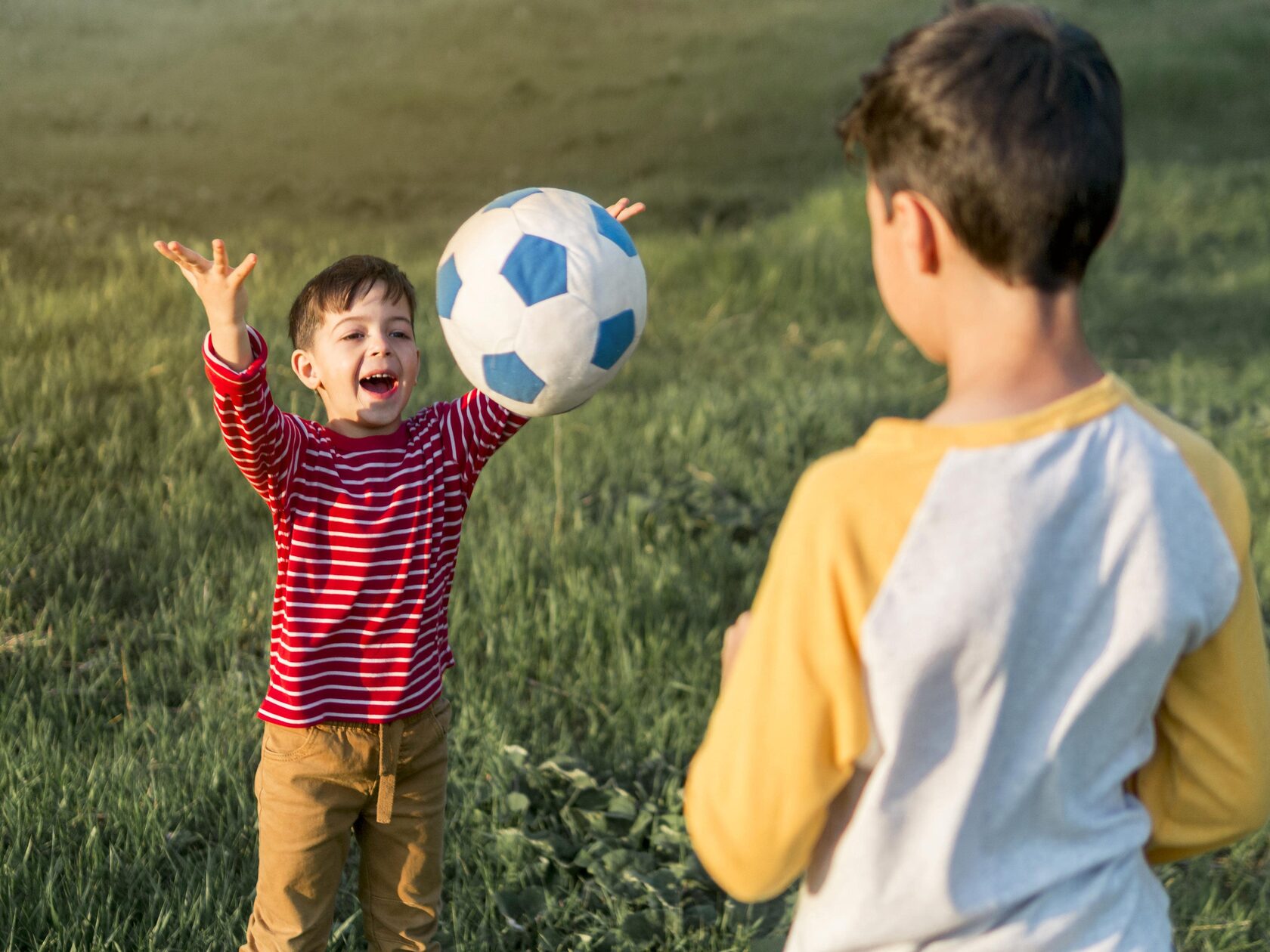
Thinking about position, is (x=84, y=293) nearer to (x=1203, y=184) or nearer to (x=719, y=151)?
(x=719, y=151)

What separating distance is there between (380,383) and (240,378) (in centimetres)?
28

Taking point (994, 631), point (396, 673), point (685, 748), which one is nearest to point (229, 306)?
point (396, 673)

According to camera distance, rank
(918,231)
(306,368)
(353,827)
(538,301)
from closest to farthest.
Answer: (918,231) → (538,301) → (306,368) → (353,827)

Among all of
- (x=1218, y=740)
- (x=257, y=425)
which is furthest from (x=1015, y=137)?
(x=257, y=425)

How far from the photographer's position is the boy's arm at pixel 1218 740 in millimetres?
1494

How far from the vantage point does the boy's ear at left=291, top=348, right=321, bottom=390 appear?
228cm

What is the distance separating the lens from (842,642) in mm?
1322

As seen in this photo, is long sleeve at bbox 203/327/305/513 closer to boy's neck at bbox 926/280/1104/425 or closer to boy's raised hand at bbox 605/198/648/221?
boy's raised hand at bbox 605/198/648/221

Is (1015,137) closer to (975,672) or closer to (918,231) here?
(918,231)

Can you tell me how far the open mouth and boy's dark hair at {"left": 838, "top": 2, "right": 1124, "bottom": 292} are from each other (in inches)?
43.1

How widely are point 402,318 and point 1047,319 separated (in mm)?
1233

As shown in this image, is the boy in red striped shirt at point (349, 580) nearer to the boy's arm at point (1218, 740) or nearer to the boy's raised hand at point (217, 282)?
the boy's raised hand at point (217, 282)

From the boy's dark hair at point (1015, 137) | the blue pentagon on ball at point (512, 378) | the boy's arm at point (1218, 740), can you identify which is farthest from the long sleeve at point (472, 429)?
the boy's arm at point (1218, 740)

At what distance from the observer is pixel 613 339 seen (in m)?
2.27
